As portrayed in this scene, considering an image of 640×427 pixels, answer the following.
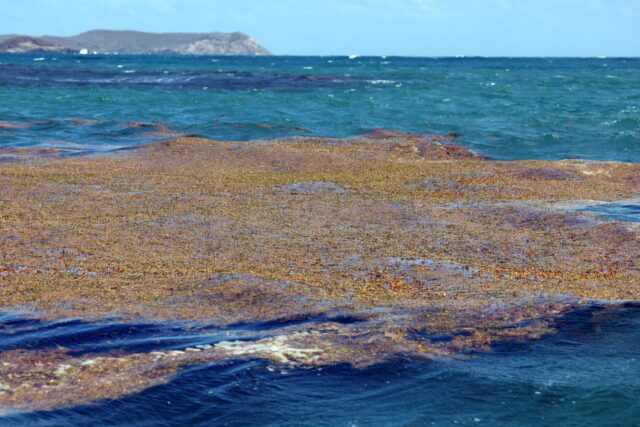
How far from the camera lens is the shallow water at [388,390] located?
675 cm

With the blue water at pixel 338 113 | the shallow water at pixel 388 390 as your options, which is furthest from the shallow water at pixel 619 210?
the blue water at pixel 338 113

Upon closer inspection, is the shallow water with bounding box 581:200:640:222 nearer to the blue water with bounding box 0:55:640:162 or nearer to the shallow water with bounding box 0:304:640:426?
the shallow water with bounding box 0:304:640:426

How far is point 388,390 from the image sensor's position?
284 inches

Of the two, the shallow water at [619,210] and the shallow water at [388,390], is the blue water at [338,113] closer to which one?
the shallow water at [619,210]

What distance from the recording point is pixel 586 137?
2892 cm

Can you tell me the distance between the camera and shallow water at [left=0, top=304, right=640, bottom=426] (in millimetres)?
6746

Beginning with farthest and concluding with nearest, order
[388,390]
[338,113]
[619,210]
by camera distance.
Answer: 1. [338,113]
2. [619,210]
3. [388,390]

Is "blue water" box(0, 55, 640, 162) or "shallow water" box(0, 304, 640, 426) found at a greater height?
"blue water" box(0, 55, 640, 162)

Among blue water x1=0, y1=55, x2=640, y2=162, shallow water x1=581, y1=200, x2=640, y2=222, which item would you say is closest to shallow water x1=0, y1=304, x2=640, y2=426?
shallow water x1=581, y1=200, x2=640, y2=222

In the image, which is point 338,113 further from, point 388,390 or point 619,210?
point 388,390

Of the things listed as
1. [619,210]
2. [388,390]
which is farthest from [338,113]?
[388,390]

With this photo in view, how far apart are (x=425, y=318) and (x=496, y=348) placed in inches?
32.0

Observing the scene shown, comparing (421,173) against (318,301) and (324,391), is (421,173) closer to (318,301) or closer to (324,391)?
(318,301)

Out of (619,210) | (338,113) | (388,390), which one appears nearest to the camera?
(388,390)
